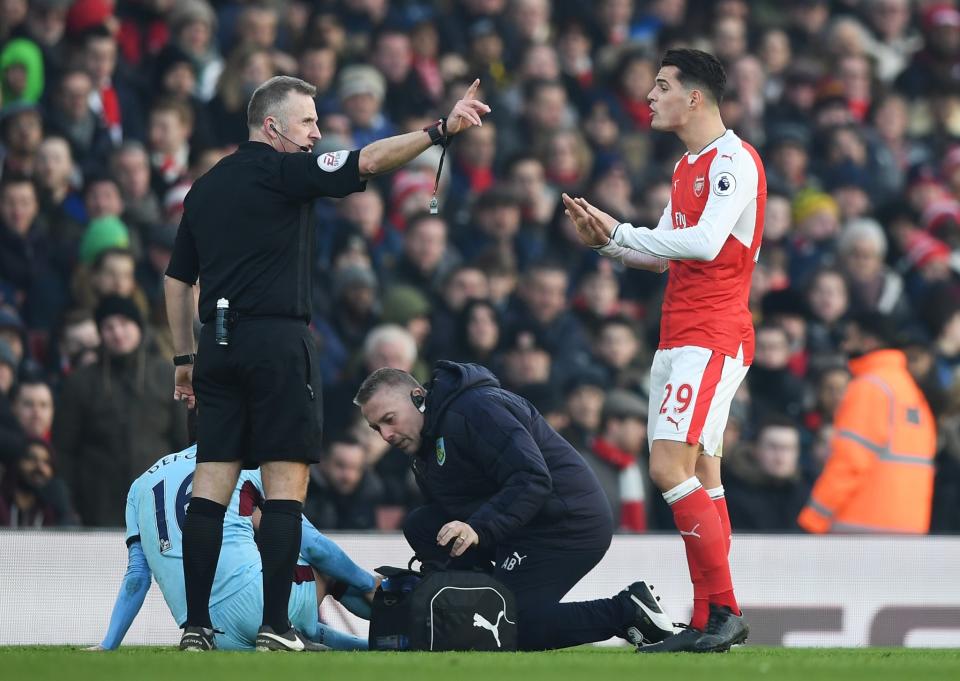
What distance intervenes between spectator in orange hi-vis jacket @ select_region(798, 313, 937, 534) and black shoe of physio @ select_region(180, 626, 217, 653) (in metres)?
4.42

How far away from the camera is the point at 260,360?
22.2ft

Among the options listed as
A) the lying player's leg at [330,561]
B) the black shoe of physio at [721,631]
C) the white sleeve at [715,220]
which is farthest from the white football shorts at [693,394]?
the lying player's leg at [330,561]

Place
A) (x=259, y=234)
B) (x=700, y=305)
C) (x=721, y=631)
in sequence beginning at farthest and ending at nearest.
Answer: (x=700, y=305), (x=721, y=631), (x=259, y=234)

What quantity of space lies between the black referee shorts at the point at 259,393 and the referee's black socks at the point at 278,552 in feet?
0.66

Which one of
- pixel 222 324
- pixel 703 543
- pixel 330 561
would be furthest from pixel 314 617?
pixel 703 543

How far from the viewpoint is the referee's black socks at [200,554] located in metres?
6.79

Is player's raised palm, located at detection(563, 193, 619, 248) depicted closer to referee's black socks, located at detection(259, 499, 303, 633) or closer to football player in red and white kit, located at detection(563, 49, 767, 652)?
football player in red and white kit, located at detection(563, 49, 767, 652)

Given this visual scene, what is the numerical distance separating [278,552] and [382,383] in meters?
1.14

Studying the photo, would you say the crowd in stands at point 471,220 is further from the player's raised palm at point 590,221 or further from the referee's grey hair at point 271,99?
the player's raised palm at point 590,221

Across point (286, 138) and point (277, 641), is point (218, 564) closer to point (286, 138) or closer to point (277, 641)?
point (277, 641)

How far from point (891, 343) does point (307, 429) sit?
15.5 feet

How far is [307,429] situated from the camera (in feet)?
22.4

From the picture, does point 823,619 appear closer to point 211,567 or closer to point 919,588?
point 919,588

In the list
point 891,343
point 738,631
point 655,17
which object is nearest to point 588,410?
point 891,343
